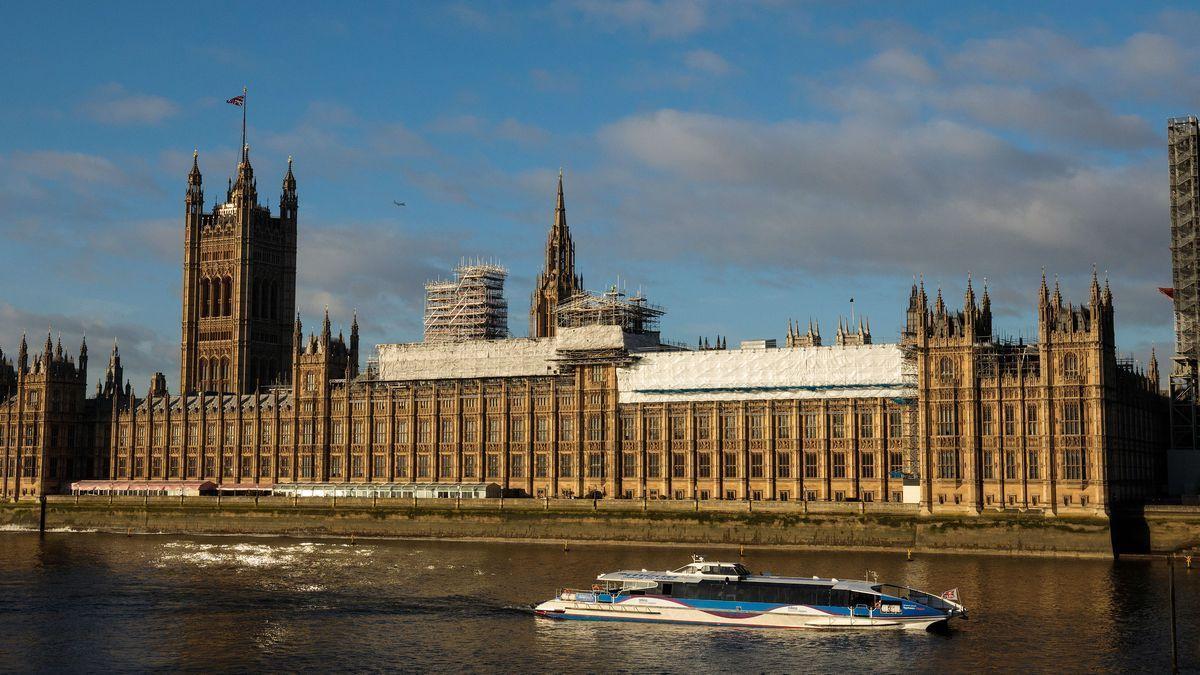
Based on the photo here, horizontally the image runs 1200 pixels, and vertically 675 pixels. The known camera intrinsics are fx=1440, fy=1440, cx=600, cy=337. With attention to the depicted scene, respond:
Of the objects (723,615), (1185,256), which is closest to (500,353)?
(1185,256)

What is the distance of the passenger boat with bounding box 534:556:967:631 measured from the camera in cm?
9350

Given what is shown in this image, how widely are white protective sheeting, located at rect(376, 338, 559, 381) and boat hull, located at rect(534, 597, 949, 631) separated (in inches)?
3339

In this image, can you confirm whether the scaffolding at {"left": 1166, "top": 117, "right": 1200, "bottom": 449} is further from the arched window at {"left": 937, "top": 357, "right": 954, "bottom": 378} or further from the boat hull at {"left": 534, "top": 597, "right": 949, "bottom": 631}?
the boat hull at {"left": 534, "top": 597, "right": 949, "bottom": 631}

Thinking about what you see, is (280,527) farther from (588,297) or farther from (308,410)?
(588,297)

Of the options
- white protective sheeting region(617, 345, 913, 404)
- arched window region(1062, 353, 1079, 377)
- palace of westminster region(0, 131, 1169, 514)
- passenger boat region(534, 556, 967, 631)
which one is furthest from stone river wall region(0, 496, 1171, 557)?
passenger boat region(534, 556, 967, 631)

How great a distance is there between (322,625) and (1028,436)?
75538mm

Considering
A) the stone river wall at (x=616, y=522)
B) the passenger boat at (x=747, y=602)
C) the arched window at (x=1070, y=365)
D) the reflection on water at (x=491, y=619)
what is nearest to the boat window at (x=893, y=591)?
the passenger boat at (x=747, y=602)

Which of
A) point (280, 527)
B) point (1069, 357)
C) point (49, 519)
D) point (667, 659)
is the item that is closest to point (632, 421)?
point (280, 527)

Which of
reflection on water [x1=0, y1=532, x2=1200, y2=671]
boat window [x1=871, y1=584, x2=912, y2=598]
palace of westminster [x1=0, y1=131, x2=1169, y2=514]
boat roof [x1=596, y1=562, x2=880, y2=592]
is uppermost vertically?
palace of westminster [x1=0, y1=131, x2=1169, y2=514]

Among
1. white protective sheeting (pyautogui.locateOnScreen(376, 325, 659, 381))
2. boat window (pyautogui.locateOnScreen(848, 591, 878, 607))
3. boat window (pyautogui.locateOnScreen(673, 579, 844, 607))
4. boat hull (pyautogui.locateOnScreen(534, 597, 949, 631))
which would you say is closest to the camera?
boat hull (pyautogui.locateOnScreen(534, 597, 949, 631))

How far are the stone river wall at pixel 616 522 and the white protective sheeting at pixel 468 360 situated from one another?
29.0 metres

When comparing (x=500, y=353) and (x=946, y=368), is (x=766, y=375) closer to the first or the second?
(x=946, y=368)

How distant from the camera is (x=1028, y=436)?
13975 centimetres

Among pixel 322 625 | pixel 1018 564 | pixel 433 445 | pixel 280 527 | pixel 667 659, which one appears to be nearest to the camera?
pixel 667 659
